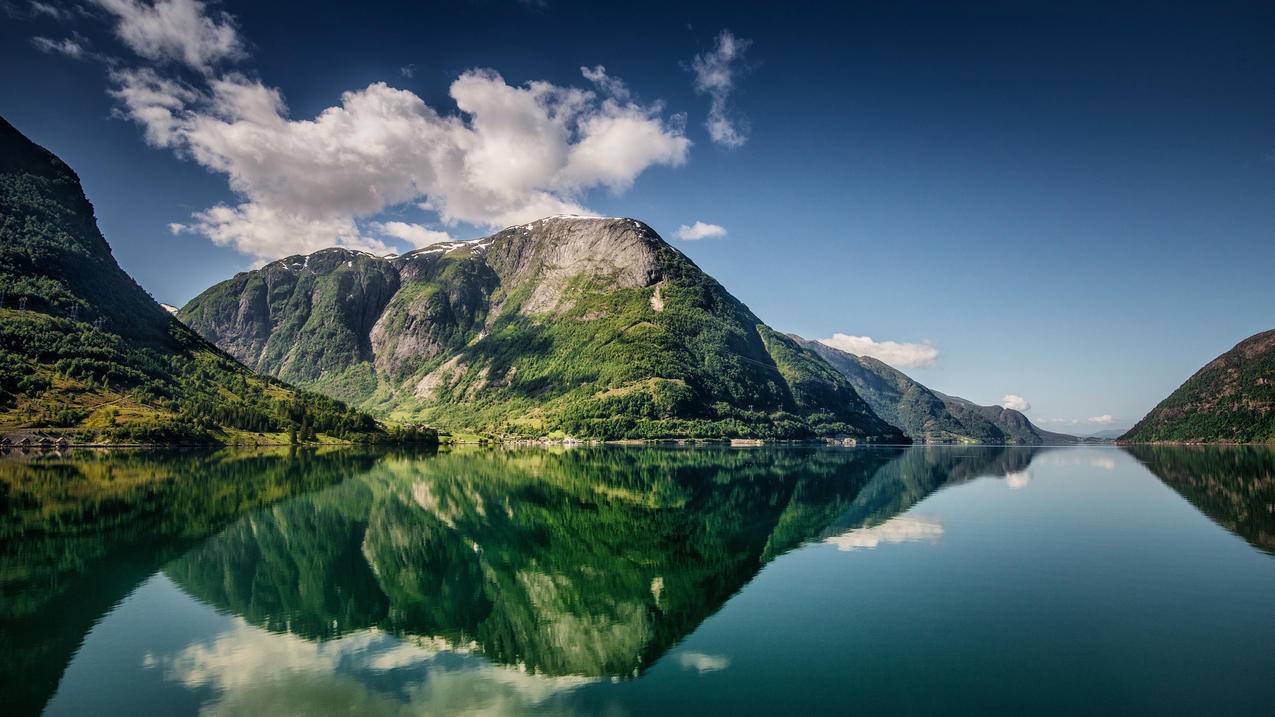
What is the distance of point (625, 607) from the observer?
2802 cm

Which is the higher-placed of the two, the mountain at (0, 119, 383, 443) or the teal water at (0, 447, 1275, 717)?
the mountain at (0, 119, 383, 443)

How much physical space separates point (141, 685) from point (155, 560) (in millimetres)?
21384

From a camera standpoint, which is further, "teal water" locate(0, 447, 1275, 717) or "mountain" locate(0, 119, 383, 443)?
"mountain" locate(0, 119, 383, 443)

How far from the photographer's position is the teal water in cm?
1838

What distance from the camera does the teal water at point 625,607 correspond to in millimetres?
18375

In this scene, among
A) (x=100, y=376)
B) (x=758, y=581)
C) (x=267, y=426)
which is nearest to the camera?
(x=758, y=581)

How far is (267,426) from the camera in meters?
172

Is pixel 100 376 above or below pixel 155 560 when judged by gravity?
above

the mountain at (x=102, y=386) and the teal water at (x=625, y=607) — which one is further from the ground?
the mountain at (x=102, y=386)

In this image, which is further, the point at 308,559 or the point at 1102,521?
the point at 1102,521

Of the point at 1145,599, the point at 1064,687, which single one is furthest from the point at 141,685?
the point at 1145,599

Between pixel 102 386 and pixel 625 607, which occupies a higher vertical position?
pixel 102 386

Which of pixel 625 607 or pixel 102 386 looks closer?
pixel 625 607

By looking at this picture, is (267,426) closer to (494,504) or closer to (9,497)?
(9,497)
